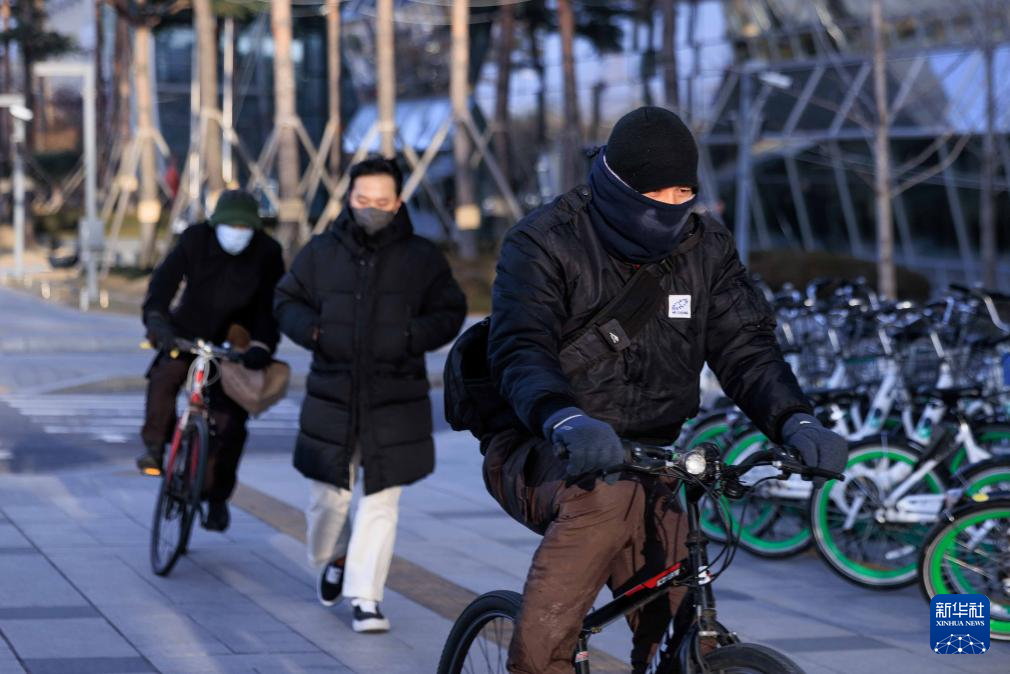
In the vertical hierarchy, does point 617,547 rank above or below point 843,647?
above

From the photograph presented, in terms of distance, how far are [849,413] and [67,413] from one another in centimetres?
812

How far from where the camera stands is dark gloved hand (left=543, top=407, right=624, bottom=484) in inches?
141

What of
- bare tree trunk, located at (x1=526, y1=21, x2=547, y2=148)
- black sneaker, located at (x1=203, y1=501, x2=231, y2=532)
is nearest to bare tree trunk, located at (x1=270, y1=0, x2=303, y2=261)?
bare tree trunk, located at (x1=526, y1=21, x2=547, y2=148)

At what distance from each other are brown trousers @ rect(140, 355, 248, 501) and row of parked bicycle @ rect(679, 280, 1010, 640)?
2.30 metres

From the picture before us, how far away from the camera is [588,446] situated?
359 centimetres

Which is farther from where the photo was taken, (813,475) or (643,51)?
(643,51)

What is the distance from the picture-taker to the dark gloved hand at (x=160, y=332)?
8.29 m

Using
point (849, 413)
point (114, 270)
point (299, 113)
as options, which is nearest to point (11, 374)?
point (849, 413)

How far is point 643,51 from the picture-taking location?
4544 centimetres

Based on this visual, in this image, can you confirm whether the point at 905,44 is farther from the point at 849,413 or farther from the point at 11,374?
the point at 849,413

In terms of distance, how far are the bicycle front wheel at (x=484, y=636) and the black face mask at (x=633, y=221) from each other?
87cm

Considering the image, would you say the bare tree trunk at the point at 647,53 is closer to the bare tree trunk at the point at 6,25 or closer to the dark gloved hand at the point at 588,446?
the bare tree trunk at the point at 6,25

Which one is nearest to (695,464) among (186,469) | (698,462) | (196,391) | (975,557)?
(698,462)

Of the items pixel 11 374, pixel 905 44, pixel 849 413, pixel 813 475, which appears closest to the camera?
pixel 813 475
